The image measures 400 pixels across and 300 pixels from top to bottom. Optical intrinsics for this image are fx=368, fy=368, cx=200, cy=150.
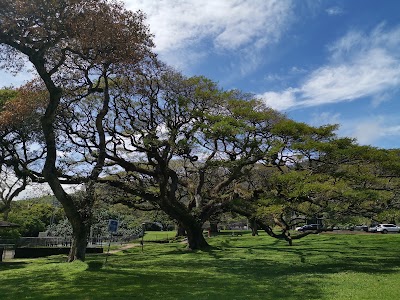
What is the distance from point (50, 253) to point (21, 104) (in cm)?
1115

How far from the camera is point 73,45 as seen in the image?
40.6ft

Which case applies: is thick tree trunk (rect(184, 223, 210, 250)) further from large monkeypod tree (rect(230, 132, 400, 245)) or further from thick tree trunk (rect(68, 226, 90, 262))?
thick tree trunk (rect(68, 226, 90, 262))

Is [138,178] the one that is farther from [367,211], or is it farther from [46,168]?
[367,211]

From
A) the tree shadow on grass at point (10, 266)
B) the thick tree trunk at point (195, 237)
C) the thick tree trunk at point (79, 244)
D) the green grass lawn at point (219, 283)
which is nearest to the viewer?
the green grass lawn at point (219, 283)

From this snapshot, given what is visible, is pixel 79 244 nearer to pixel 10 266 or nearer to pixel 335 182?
pixel 10 266

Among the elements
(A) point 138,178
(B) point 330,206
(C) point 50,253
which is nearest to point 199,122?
(A) point 138,178

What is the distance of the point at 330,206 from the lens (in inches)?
609

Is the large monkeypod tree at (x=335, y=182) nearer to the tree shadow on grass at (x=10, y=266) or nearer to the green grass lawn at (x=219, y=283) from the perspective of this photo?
the green grass lawn at (x=219, y=283)

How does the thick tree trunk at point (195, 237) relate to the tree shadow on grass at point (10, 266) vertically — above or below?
above

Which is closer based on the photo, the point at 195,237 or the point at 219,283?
the point at 219,283

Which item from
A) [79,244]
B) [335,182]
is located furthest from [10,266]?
[335,182]

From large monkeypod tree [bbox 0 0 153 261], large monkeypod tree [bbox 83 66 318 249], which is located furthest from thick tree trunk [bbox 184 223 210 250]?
large monkeypod tree [bbox 0 0 153 261]

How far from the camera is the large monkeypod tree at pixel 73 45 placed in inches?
414

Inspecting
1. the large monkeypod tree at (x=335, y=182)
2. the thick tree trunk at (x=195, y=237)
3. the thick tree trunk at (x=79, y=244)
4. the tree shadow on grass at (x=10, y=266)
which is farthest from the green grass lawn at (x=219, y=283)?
the thick tree trunk at (x=195, y=237)
